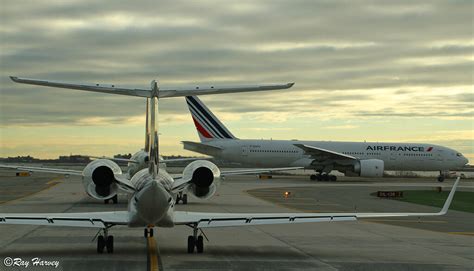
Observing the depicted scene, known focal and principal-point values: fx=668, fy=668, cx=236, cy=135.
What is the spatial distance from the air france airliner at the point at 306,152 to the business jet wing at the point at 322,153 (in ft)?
1.32

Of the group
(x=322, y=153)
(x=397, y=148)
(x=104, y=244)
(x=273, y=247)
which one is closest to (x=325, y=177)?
(x=322, y=153)

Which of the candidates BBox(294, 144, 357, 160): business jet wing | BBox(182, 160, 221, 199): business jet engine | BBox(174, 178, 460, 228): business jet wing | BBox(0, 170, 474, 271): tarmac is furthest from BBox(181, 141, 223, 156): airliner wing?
BBox(174, 178, 460, 228): business jet wing

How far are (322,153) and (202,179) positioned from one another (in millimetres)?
49668

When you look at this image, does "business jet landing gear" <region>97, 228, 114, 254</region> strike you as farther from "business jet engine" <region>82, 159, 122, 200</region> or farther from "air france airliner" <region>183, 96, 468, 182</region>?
"air france airliner" <region>183, 96, 468, 182</region>

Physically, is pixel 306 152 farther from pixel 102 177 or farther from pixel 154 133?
pixel 154 133

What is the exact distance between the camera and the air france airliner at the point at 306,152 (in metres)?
67.1

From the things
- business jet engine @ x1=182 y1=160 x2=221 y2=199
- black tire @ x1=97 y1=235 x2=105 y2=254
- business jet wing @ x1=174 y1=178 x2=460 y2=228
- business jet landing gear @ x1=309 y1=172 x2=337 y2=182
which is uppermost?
business jet engine @ x1=182 y1=160 x2=221 y2=199

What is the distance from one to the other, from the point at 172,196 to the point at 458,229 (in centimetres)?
1251

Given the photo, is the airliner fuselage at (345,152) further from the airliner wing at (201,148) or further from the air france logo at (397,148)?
the airliner wing at (201,148)

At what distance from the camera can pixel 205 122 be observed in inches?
2702

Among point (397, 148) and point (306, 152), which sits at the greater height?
point (397, 148)

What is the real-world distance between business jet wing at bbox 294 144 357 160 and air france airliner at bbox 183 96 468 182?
1.32 ft

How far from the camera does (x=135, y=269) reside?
13445 millimetres

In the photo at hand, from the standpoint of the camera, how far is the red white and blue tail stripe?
68438 millimetres
